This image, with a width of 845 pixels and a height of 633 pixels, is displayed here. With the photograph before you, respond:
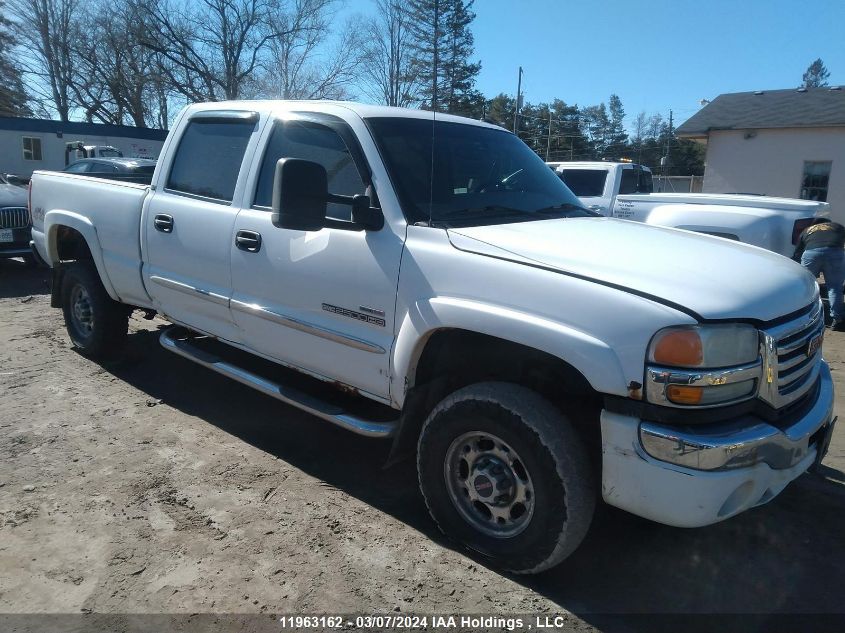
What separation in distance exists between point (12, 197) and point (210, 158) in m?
7.56

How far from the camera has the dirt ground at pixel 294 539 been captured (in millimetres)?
2805

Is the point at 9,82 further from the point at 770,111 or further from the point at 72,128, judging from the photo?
the point at 770,111

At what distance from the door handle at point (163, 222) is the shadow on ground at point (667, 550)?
1.39 metres

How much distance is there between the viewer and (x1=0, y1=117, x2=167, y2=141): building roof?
97.3ft

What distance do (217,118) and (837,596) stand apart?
434 centimetres

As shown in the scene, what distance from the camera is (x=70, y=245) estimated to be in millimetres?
5840

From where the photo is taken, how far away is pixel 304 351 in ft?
12.1

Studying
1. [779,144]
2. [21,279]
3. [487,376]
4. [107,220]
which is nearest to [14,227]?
[21,279]

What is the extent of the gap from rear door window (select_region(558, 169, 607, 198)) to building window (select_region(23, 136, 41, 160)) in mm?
28726

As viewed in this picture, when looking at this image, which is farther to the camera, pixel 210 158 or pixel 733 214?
pixel 733 214

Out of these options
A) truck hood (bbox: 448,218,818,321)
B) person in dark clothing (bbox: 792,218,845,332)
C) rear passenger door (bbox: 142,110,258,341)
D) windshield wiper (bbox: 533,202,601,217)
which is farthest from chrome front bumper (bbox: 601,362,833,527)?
person in dark clothing (bbox: 792,218,845,332)

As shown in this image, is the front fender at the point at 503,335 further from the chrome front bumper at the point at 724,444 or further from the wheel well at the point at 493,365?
the chrome front bumper at the point at 724,444

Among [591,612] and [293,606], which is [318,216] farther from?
[591,612]

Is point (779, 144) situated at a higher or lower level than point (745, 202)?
higher
